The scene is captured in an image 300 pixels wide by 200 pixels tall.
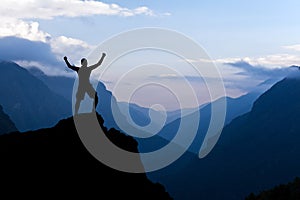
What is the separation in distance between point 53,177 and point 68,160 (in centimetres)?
296

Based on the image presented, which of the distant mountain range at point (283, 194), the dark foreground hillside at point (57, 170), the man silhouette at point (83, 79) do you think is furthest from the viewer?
the distant mountain range at point (283, 194)

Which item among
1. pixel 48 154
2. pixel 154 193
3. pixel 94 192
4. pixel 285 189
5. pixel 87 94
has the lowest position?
pixel 285 189

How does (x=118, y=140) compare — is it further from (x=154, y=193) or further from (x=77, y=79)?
(x=77, y=79)

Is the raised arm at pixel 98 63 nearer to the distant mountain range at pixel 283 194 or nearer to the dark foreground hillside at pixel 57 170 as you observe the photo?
the dark foreground hillside at pixel 57 170

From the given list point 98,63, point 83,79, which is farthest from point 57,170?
point 98,63

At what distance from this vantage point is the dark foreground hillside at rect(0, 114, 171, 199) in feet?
125

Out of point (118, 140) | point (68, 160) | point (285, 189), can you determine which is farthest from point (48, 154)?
point (285, 189)

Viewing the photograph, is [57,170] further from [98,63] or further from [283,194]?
[283,194]

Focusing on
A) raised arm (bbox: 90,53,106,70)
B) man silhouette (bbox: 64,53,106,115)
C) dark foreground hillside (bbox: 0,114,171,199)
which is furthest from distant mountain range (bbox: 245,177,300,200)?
raised arm (bbox: 90,53,106,70)

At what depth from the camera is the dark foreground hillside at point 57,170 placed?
125 feet

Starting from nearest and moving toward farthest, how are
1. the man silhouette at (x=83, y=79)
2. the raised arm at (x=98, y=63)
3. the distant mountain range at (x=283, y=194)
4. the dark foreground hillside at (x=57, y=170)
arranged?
1. the raised arm at (x=98, y=63)
2. the dark foreground hillside at (x=57, y=170)
3. the man silhouette at (x=83, y=79)
4. the distant mountain range at (x=283, y=194)

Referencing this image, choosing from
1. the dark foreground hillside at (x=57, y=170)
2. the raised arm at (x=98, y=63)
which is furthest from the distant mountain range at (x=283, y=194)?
the raised arm at (x=98, y=63)

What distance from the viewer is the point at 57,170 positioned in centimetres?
3991

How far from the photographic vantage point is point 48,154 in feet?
137
